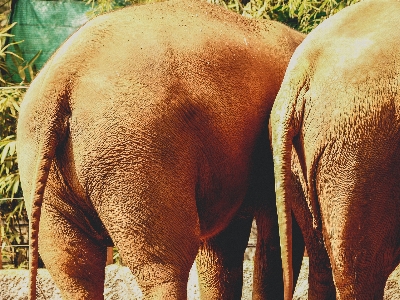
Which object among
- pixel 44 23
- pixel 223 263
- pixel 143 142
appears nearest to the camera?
pixel 143 142

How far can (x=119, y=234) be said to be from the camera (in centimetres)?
354

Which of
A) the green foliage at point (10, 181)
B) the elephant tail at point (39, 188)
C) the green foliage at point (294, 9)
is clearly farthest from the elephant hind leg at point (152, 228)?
the green foliage at point (10, 181)

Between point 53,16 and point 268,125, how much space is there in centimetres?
401

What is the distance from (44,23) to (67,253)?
4.12 metres

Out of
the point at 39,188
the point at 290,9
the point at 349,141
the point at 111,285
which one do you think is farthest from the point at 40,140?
the point at 290,9

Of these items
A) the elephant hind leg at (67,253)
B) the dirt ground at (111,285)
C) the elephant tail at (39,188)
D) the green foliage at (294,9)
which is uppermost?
the green foliage at (294,9)

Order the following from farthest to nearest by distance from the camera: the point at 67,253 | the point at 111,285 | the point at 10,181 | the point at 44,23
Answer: the point at 44,23, the point at 10,181, the point at 111,285, the point at 67,253

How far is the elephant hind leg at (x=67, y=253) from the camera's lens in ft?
12.2

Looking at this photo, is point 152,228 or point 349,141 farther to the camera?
point 152,228

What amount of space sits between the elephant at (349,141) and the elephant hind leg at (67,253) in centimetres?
80

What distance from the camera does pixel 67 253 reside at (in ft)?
12.3

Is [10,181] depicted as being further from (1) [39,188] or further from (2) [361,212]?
(2) [361,212]

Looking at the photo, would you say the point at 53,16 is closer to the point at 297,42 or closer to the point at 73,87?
the point at 297,42

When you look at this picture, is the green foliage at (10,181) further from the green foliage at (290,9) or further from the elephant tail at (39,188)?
the elephant tail at (39,188)
